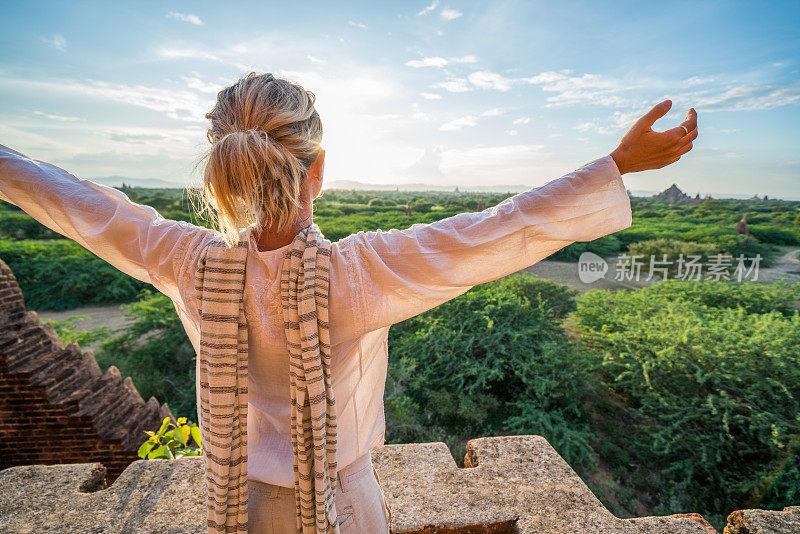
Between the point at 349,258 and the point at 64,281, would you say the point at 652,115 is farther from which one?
the point at 64,281

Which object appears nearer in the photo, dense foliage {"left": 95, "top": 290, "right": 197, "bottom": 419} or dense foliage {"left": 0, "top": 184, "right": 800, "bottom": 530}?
dense foliage {"left": 0, "top": 184, "right": 800, "bottom": 530}

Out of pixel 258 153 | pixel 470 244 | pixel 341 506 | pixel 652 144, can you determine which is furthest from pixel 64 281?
pixel 652 144

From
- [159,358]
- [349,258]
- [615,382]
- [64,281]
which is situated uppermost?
[349,258]

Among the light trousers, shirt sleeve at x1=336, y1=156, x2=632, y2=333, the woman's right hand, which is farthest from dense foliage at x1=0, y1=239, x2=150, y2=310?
the woman's right hand

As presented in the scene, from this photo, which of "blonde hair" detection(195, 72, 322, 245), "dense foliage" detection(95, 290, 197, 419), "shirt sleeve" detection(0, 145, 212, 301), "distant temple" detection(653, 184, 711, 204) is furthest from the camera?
"distant temple" detection(653, 184, 711, 204)

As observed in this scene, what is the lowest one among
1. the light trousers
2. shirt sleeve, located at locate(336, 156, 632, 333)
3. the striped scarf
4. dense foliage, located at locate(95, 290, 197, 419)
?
dense foliage, located at locate(95, 290, 197, 419)

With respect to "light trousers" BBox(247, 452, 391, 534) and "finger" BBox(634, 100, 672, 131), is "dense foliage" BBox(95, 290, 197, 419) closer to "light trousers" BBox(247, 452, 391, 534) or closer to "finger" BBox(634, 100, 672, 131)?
"light trousers" BBox(247, 452, 391, 534)

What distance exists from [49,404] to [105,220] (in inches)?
147

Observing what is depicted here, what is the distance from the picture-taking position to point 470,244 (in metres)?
0.79

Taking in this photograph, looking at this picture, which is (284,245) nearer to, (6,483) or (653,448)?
(6,483)

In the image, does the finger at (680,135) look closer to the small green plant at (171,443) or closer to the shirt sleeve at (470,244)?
the shirt sleeve at (470,244)

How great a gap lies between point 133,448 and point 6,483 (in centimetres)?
187

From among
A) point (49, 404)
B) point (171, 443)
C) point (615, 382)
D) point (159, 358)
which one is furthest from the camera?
point (159, 358)

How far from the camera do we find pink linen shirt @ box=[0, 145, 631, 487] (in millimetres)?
810
